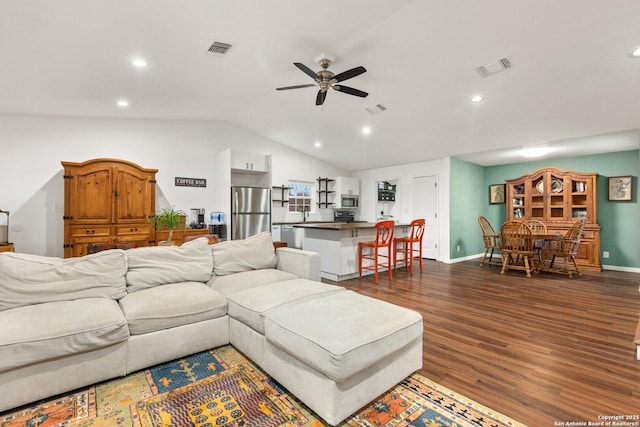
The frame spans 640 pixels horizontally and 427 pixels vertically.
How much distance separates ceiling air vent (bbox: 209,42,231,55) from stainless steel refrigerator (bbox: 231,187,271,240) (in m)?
3.06

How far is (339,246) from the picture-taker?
15.7ft

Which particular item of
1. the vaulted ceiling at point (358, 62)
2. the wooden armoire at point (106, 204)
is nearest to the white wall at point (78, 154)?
the vaulted ceiling at point (358, 62)

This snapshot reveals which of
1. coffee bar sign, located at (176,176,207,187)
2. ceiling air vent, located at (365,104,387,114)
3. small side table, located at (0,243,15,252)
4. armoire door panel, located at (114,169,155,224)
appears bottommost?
small side table, located at (0,243,15,252)

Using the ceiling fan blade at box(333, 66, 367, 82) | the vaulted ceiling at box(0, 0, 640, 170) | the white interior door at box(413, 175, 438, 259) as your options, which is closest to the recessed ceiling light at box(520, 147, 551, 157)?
the vaulted ceiling at box(0, 0, 640, 170)

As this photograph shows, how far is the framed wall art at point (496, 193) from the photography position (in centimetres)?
738

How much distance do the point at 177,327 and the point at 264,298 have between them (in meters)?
0.66

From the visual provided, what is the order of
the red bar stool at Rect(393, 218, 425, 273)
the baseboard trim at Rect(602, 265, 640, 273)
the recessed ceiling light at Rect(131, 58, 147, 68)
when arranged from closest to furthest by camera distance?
the recessed ceiling light at Rect(131, 58, 147, 68)
the red bar stool at Rect(393, 218, 425, 273)
the baseboard trim at Rect(602, 265, 640, 273)

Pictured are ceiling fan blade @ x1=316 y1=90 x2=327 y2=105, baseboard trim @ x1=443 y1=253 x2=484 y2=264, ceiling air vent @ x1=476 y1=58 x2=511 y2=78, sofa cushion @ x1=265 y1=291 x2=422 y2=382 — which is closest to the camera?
sofa cushion @ x1=265 y1=291 x2=422 y2=382

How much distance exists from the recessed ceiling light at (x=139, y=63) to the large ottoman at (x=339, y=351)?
306 cm

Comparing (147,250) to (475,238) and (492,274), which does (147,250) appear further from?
(475,238)

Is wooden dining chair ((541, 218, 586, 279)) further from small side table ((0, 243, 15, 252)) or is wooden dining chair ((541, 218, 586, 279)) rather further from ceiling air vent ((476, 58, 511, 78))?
small side table ((0, 243, 15, 252))

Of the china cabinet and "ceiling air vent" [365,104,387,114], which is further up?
"ceiling air vent" [365,104,387,114]

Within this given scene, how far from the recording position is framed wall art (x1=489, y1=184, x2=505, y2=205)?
738 centimetres

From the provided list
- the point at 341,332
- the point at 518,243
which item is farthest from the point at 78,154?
the point at 518,243
